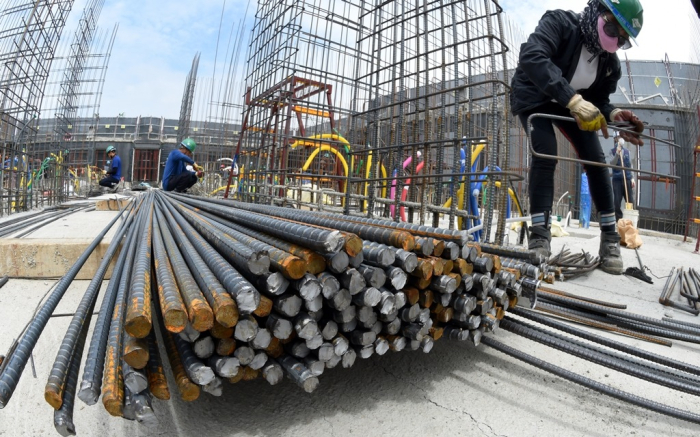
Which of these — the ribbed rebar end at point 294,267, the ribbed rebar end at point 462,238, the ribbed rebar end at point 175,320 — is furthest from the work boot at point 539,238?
the ribbed rebar end at point 175,320

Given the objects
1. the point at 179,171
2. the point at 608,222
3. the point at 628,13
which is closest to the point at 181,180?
the point at 179,171

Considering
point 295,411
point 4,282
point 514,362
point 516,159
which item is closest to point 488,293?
point 514,362

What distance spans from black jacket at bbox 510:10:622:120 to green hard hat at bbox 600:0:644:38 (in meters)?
0.31

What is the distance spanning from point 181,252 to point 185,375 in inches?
32.7

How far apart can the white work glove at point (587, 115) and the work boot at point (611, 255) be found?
3.61 ft

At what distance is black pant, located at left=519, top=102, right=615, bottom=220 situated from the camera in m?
2.84

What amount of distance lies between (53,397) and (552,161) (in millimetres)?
3011

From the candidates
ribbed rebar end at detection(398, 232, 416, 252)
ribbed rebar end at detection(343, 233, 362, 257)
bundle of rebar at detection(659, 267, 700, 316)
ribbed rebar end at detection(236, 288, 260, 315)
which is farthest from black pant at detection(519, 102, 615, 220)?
ribbed rebar end at detection(236, 288, 260, 315)

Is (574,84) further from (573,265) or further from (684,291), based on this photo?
Answer: (684,291)

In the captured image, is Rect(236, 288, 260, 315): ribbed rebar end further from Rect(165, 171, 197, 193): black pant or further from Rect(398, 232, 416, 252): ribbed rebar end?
Rect(165, 171, 197, 193): black pant

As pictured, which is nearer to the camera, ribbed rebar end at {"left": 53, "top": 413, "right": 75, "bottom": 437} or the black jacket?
ribbed rebar end at {"left": 53, "top": 413, "right": 75, "bottom": 437}

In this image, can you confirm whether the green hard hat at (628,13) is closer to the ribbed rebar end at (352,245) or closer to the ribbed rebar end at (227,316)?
the ribbed rebar end at (352,245)

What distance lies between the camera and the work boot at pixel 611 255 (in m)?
2.91

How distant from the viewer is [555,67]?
248cm
